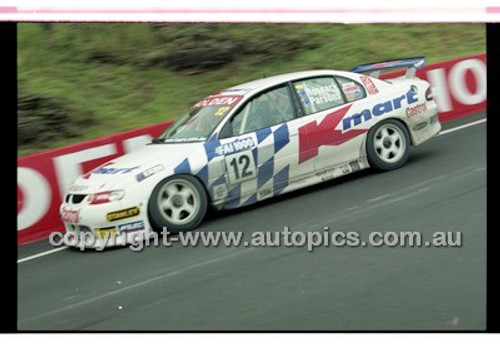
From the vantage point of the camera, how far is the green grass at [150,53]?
15.3 m

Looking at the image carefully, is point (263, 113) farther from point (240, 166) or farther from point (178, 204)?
point (178, 204)

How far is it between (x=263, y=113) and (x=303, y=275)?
295 centimetres

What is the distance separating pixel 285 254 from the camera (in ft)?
26.8

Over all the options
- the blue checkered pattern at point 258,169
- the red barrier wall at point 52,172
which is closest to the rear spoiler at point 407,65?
the blue checkered pattern at point 258,169

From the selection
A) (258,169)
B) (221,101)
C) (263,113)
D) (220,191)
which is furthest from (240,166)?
(221,101)

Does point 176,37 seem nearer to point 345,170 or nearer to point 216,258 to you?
point 345,170

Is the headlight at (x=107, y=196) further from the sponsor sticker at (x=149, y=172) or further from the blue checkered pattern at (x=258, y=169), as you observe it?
the blue checkered pattern at (x=258, y=169)

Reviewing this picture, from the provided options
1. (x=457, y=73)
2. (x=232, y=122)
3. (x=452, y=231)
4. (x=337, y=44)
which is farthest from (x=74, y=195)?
(x=337, y=44)

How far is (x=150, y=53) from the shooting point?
1661 cm

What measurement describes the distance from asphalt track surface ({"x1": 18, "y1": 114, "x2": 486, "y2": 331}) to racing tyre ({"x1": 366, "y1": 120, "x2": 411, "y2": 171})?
0.22 meters

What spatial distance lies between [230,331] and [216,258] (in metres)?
2.05

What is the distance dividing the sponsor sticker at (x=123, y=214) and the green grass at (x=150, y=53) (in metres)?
5.67

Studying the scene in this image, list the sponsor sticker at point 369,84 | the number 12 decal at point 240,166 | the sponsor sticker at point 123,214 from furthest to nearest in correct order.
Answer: the sponsor sticker at point 369,84, the number 12 decal at point 240,166, the sponsor sticker at point 123,214

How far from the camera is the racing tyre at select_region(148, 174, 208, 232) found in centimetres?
916
